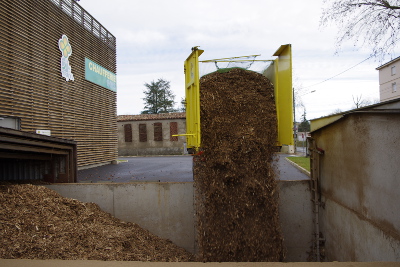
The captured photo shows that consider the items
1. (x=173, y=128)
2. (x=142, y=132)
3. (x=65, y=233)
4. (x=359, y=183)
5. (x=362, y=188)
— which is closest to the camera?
(x=362, y=188)

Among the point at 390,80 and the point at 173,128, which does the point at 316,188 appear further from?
the point at 390,80

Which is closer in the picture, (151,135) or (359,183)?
(359,183)

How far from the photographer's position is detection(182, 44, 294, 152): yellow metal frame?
5449mm

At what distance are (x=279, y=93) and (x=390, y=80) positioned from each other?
133ft

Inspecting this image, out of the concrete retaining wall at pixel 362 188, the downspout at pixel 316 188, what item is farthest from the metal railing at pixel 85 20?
the concrete retaining wall at pixel 362 188

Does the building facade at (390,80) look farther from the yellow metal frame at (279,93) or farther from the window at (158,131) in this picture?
the yellow metal frame at (279,93)

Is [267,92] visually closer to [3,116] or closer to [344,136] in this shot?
[344,136]

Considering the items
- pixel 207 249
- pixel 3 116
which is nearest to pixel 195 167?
pixel 207 249

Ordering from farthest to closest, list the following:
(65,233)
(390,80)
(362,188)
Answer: (390,80), (65,233), (362,188)

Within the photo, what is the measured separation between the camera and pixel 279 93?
227 inches

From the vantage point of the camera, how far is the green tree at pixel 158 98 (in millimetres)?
48859

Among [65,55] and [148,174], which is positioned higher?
[65,55]

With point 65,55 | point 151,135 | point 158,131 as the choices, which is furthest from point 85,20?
point 151,135

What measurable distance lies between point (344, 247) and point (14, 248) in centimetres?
553
